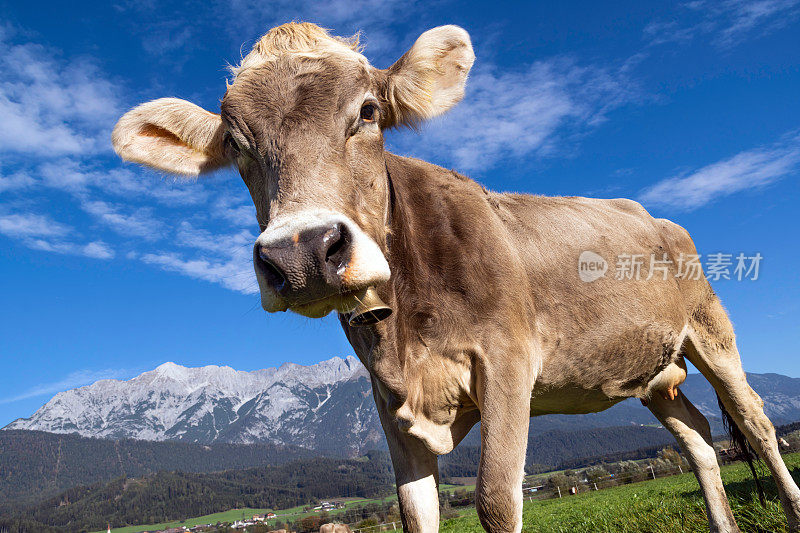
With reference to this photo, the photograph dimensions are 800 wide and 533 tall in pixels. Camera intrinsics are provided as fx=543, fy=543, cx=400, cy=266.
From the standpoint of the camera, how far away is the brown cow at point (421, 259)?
3166 mm

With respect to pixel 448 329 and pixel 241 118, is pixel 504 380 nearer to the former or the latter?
pixel 448 329

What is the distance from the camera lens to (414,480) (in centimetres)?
476

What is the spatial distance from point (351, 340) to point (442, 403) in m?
1.05

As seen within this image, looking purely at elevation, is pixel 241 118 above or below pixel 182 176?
below

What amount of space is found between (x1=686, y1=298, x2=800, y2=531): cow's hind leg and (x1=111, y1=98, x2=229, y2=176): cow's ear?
5.86 m

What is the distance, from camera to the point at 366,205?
3605mm

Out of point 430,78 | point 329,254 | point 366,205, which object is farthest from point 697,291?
point 329,254

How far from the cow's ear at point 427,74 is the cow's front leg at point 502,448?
2.17 metres

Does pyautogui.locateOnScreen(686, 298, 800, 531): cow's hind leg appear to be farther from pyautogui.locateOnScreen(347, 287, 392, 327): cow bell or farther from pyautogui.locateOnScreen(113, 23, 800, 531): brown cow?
pyautogui.locateOnScreen(347, 287, 392, 327): cow bell

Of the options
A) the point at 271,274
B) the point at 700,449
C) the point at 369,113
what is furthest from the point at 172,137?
the point at 700,449

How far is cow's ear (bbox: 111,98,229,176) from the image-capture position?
474 cm

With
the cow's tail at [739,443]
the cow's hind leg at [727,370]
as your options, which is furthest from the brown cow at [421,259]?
the cow's tail at [739,443]

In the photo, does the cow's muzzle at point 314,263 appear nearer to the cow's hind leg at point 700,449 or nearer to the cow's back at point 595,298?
the cow's back at point 595,298

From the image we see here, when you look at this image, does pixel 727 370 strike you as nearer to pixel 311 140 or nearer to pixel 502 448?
pixel 502 448
